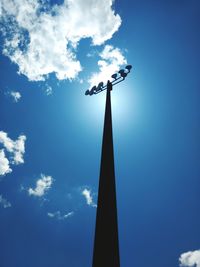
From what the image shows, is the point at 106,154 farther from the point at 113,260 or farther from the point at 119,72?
the point at 119,72

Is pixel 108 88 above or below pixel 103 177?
above

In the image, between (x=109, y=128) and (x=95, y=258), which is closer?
Answer: (x=95, y=258)

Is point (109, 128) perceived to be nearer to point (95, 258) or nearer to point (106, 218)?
point (106, 218)

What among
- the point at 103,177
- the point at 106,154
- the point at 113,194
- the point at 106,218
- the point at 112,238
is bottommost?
the point at 112,238

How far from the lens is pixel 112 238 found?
7281 millimetres

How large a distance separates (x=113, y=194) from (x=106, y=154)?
6.12ft

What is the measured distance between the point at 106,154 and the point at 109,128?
5.09 ft

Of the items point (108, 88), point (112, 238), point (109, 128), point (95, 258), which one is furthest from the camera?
point (108, 88)

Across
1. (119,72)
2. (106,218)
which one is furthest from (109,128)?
(119,72)

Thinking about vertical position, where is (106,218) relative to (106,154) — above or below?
below

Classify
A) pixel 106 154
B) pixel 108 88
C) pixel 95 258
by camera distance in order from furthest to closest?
pixel 108 88
pixel 106 154
pixel 95 258

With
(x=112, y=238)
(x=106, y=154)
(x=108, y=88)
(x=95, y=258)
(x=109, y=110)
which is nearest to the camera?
(x=95, y=258)

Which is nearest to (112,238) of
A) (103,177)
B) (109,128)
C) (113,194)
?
(113,194)

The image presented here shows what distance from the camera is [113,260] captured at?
686 cm
